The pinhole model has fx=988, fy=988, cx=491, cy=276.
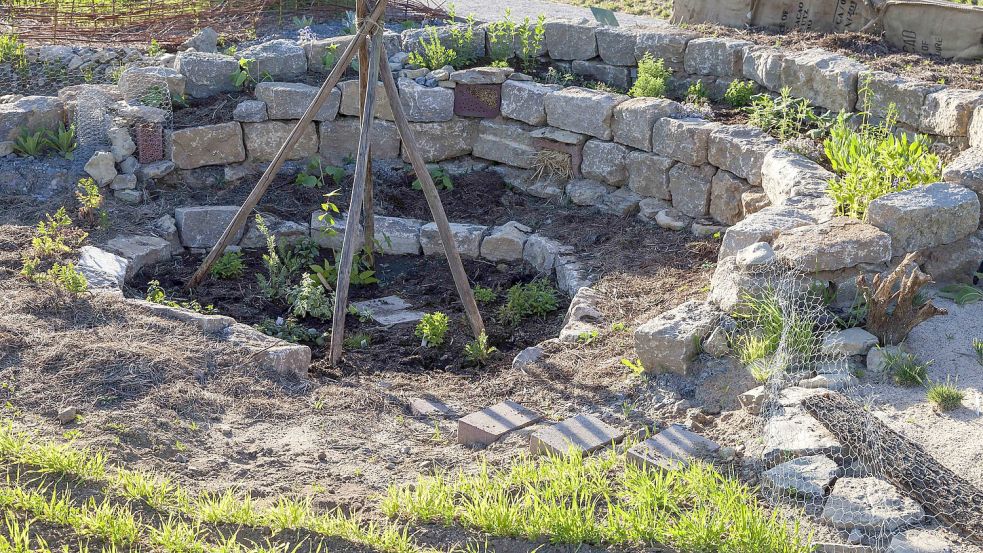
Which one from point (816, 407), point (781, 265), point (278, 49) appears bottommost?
point (816, 407)

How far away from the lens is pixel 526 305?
667 cm

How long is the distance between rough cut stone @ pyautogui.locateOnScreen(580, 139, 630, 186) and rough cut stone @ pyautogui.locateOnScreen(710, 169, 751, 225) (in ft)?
2.62

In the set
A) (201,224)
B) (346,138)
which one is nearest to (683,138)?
(346,138)

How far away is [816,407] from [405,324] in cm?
296

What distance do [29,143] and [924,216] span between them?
6.33m

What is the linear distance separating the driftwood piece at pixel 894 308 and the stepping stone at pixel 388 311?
293 cm

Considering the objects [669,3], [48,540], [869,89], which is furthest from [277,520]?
[669,3]

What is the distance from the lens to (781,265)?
530cm

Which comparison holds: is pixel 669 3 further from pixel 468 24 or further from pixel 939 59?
pixel 939 59

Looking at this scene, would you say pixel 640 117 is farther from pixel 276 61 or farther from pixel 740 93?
pixel 276 61

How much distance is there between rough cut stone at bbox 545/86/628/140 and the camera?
773cm

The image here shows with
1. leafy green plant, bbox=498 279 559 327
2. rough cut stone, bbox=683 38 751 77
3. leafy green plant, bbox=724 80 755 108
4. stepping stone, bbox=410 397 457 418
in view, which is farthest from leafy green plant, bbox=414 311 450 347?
rough cut stone, bbox=683 38 751 77

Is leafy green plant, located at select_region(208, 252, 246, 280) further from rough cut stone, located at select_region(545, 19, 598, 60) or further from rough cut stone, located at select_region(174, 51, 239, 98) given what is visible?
rough cut stone, located at select_region(545, 19, 598, 60)

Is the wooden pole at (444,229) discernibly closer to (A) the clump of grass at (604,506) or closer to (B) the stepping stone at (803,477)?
(A) the clump of grass at (604,506)
